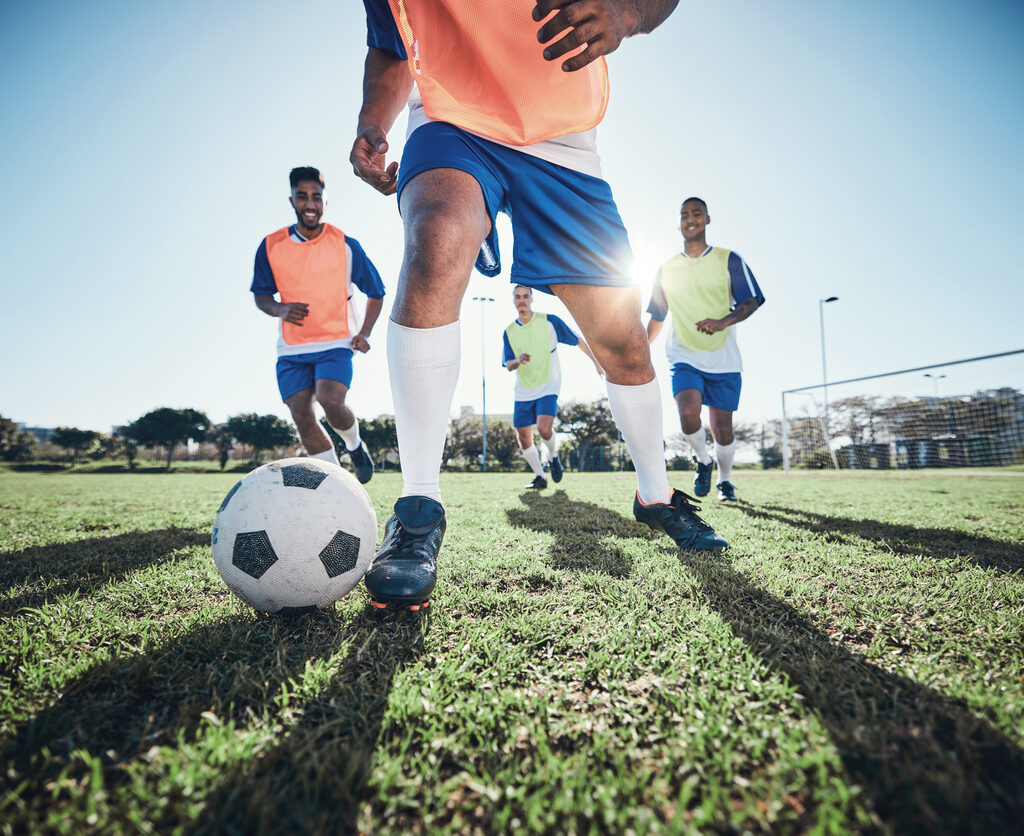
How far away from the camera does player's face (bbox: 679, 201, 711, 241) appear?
5152 millimetres

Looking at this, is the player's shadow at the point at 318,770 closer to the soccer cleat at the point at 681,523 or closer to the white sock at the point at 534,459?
the soccer cleat at the point at 681,523

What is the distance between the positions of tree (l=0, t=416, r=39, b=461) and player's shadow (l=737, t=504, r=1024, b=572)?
63.5 metres

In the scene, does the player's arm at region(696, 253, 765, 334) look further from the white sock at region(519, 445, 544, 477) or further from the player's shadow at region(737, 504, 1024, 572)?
the white sock at region(519, 445, 544, 477)

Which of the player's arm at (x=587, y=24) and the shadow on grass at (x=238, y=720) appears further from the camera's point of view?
the player's arm at (x=587, y=24)

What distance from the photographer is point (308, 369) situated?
14.2ft

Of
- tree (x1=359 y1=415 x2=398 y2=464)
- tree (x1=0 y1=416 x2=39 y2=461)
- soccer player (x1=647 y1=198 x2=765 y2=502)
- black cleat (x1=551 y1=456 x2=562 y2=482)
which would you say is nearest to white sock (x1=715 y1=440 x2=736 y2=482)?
soccer player (x1=647 y1=198 x2=765 y2=502)

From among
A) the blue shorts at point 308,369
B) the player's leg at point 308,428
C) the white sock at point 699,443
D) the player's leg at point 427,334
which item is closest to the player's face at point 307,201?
the blue shorts at point 308,369

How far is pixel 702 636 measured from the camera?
4.37 feet

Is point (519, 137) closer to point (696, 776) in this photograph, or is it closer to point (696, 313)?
point (696, 776)

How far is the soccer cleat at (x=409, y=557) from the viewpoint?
1.47 meters

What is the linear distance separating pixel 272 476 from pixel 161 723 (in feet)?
2.84

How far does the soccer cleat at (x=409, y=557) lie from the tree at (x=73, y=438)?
188 feet

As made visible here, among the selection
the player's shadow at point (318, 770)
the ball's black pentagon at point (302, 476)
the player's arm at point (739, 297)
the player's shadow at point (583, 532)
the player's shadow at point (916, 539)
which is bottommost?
the player's shadow at point (318, 770)

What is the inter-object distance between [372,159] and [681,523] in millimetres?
2191
